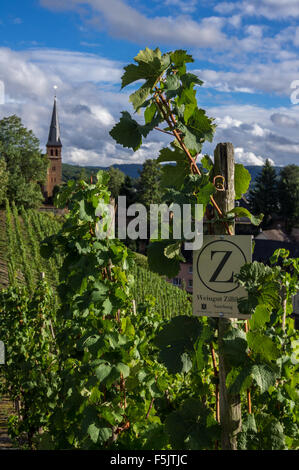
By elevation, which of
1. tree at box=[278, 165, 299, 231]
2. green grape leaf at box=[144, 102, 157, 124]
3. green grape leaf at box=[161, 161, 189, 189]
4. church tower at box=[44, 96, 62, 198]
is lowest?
green grape leaf at box=[161, 161, 189, 189]

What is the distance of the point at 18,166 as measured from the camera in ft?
155

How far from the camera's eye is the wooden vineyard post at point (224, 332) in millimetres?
1844

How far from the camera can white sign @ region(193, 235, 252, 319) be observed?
1797 millimetres

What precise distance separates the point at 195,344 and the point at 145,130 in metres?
0.86

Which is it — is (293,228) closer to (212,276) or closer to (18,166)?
(18,166)

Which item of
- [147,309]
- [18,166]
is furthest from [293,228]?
[147,309]

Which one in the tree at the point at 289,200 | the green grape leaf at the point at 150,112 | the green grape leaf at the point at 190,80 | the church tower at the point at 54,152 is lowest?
the green grape leaf at the point at 150,112

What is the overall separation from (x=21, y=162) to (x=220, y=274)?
5005 cm

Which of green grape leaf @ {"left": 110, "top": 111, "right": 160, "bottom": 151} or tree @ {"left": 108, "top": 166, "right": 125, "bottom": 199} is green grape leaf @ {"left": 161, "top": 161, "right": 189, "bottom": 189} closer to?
green grape leaf @ {"left": 110, "top": 111, "right": 160, "bottom": 151}

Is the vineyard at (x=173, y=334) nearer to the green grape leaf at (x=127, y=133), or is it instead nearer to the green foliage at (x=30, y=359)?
the green grape leaf at (x=127, y=133)

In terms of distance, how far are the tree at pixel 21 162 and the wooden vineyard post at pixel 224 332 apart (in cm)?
4451

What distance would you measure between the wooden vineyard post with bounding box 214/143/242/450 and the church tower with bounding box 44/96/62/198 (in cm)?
7126

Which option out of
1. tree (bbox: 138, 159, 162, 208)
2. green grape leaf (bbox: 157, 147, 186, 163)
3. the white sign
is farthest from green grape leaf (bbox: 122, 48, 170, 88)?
tree (bbox: 138, 159, 162, 208)

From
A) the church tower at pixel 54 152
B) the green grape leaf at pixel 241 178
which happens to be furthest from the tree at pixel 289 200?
the green grape leaf at pixel 241 178
